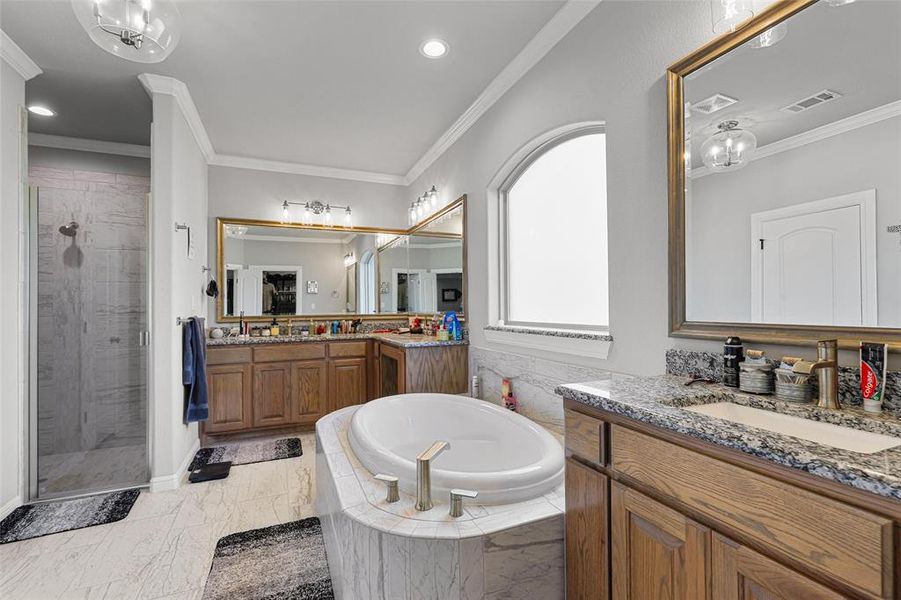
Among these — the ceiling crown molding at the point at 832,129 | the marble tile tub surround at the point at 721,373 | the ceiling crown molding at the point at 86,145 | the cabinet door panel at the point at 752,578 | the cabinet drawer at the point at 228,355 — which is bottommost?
the cabinet door panel at the point at 752,578

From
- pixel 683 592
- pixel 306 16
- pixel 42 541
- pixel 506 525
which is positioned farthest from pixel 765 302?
pixel 42 541

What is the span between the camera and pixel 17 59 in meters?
2.36

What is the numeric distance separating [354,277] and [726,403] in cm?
378

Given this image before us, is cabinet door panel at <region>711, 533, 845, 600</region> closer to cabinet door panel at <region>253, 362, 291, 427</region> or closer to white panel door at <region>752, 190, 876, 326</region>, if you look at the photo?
white panel door at <region>752, 190, 876, 326</region>

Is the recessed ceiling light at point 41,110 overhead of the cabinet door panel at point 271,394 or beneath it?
overhead

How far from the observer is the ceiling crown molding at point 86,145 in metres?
3.33

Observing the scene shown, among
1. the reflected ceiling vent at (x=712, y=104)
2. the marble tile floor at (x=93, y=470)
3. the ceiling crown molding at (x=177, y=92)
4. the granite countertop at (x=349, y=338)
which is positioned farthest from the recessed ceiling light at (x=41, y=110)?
the reflected ceiling vent at (x=712, y=104)

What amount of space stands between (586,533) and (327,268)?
12.3 ft

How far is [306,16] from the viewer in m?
2.10

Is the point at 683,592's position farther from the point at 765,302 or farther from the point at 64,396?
the point at 64,396

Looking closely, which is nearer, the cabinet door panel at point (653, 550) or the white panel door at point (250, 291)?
the cabinet door panel at point (653, 550)

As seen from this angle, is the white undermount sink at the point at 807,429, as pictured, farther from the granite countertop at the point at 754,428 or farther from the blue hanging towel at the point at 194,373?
the blue hanging towel at the point at 194,373

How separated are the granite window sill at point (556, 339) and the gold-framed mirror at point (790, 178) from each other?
414 millimetres

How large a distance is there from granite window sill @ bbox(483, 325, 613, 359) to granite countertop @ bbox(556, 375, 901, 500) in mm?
416
